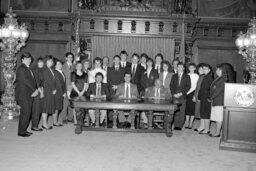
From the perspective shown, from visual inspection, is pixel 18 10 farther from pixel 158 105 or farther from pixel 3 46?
pixel 158 105

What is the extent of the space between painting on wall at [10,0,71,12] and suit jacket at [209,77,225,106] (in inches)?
239

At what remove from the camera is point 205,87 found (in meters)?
6.00

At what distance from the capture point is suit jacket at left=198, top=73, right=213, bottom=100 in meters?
5.99

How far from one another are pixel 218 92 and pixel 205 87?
1.45 feet

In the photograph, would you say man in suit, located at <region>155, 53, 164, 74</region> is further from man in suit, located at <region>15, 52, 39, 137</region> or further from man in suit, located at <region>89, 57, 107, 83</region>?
man in suit, located at <region>15, 52, 39, 137</region>

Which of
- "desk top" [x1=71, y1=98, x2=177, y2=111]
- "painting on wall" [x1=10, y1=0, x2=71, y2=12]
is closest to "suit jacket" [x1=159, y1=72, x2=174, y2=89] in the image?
"desk top" [x1=71, y1=98, x2=177, y2=111]

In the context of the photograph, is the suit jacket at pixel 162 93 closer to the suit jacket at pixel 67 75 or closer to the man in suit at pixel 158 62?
the man in suit at pixel 158 62

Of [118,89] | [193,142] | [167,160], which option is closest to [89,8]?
[118,89]

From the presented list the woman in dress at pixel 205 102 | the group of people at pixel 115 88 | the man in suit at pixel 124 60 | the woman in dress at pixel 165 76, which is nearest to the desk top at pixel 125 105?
the group of people at pixel 115 88

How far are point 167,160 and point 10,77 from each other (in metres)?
5.35

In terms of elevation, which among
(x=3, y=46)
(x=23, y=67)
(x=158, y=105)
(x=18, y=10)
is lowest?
(x=158, y=105)

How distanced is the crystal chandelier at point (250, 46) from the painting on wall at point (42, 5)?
5.82 meters

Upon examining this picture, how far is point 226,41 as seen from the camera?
967cm

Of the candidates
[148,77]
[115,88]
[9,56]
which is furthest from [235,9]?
[9,56]
